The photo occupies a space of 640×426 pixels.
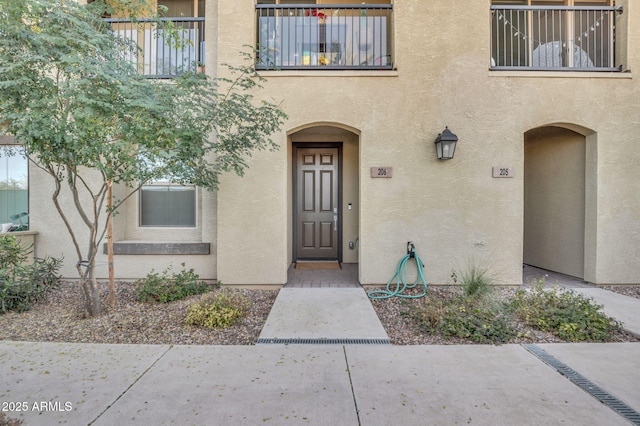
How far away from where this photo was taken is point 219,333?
3566mm

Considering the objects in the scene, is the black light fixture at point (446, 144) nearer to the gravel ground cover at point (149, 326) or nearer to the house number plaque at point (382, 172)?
the house number plaque at point (382, 172)

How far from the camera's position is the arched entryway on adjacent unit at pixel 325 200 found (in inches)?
263

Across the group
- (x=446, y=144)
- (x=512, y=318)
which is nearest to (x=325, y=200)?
(x=446, y=144)

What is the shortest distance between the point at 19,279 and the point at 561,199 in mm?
8826

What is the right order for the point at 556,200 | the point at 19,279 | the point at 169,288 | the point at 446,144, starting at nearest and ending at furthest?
the point at 19,279 → the point at 169,288 → the point at 446,144 → the point at 556,200

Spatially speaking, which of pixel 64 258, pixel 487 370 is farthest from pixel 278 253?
pixel 64 258

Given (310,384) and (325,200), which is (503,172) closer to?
(325,200)

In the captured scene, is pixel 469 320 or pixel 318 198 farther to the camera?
pixel 318 198

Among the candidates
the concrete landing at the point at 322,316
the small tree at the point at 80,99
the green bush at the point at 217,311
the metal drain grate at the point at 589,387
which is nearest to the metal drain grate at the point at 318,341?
the concrete landing at the point at 322,316

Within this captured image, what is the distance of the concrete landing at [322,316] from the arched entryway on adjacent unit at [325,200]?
1.89m

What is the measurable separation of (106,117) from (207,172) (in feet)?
4.46

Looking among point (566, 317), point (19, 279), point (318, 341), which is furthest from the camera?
point (19, 279)

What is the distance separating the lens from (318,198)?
6793 mm

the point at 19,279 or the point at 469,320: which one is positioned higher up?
the point at 19,279
